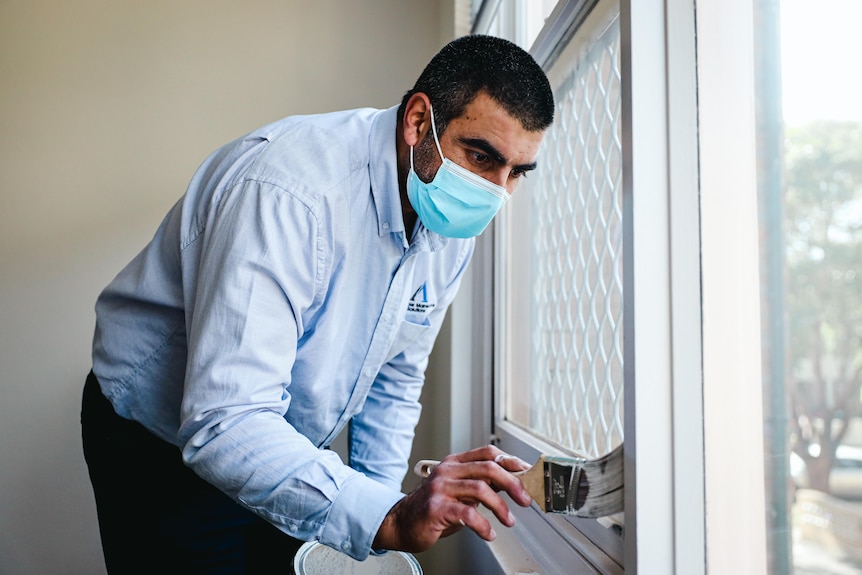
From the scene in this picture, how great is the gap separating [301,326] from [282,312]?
6 centimetres

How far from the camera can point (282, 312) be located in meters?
0.84

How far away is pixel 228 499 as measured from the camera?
1.21 meters

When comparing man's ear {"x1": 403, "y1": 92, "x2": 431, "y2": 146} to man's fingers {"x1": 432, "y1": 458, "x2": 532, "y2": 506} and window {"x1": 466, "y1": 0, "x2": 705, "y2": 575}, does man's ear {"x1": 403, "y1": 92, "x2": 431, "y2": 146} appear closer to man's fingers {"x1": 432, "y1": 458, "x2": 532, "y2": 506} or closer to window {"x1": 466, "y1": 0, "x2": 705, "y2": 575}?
window {"x1": 466, "y1": 0, "x2": 705, "y2": 575}

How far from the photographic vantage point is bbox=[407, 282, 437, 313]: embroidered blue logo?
4.02 ft

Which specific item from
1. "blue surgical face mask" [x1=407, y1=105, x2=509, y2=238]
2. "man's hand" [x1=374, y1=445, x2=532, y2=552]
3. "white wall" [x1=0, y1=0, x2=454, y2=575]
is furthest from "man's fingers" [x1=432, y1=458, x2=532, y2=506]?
"white wall" [x1=0, y1=0, x2=454, y2=575]

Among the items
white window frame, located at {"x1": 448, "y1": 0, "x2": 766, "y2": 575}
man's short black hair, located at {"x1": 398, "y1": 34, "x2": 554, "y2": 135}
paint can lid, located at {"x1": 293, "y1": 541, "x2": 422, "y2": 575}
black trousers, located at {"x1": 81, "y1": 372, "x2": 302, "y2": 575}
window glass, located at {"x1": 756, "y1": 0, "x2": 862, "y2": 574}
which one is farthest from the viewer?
black trousers, located at {"x1": 81, "y1": 372, "x2": 302, "y2": 575}

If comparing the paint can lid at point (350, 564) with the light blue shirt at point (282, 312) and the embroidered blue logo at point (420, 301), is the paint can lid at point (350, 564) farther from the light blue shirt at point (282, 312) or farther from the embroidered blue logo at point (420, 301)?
the embroidered blue logo at point (420, 301)

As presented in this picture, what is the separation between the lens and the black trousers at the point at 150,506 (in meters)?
1.16

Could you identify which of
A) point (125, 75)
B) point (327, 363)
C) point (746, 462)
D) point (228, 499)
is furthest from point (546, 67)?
point (125, 75)

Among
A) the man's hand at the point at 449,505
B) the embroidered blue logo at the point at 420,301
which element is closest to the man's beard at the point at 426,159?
the embroidered blue logo at the point at 420,301

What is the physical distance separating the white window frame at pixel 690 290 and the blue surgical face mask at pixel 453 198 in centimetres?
26

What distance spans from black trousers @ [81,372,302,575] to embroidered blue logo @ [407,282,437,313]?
0.50 meters

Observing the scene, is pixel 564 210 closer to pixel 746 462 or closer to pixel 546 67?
pixel 546 67

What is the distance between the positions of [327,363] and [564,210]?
566 millimetres
